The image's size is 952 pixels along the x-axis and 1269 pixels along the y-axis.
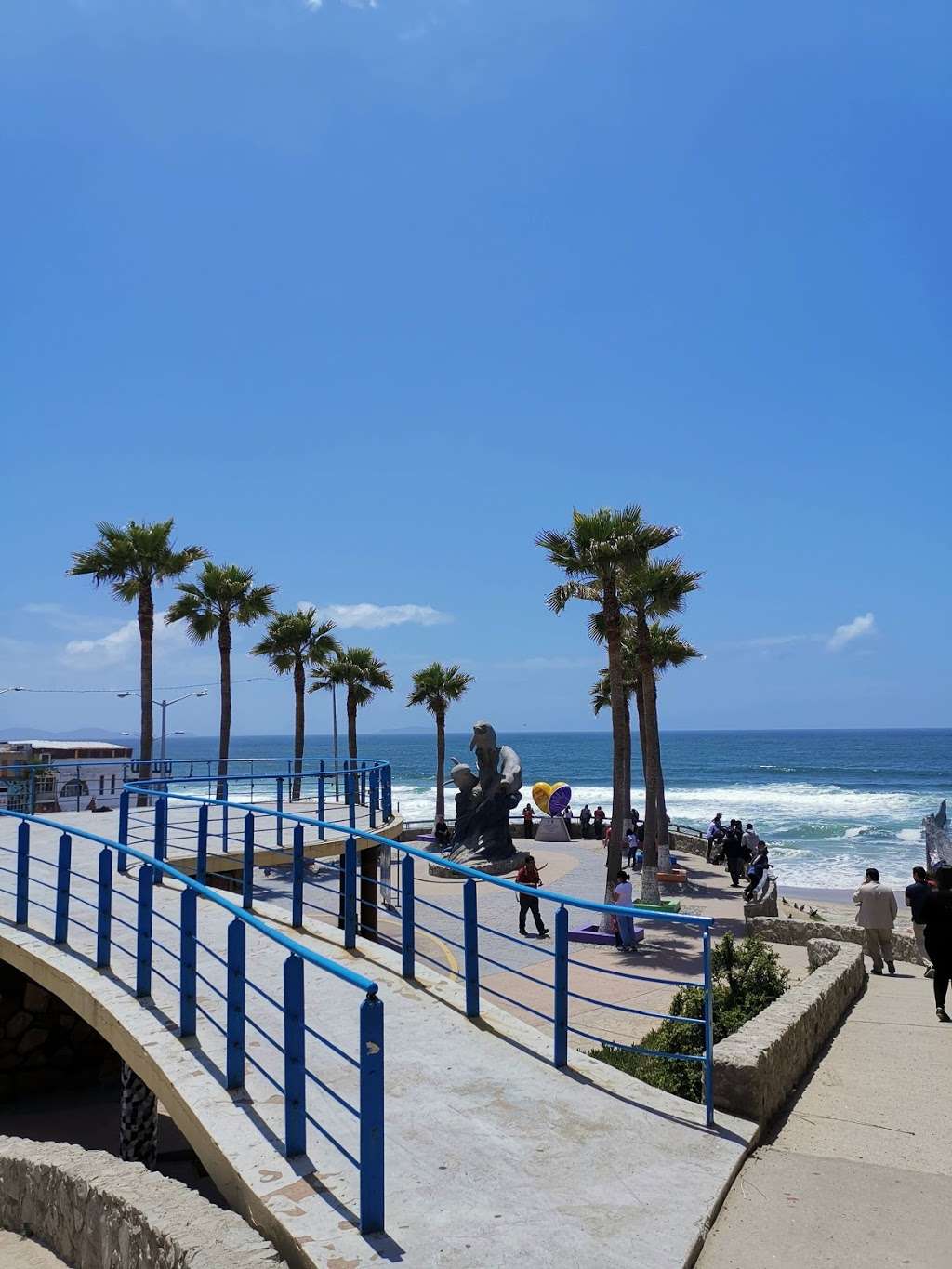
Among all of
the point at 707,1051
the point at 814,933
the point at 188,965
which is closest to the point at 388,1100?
the point at 188,965

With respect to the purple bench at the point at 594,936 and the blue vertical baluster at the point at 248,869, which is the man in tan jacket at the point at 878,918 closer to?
the purple bench at the point at 594,936

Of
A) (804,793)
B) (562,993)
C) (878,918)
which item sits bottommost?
(804,793)

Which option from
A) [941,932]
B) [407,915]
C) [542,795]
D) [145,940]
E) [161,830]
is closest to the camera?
[145,940]

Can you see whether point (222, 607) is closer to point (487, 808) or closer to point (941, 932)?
point (487, 808)

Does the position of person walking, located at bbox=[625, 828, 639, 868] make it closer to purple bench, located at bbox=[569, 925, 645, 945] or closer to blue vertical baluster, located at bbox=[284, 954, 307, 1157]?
purple bench, located at bbox=[569, 925, 645, 945]

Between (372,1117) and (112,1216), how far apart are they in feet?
5.08

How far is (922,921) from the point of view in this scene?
335 inches

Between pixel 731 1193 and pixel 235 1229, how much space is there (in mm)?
2216

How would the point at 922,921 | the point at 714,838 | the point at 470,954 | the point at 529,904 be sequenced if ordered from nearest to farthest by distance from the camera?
the point at 470,954 < the point at 922,921 < the point at 529,904 < the point at 714,838

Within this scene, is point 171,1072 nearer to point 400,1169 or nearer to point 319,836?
point 400,1169

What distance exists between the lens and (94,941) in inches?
311

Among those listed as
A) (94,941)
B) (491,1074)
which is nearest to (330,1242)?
(491,1074)

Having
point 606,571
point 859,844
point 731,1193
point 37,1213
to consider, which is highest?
point 606,571

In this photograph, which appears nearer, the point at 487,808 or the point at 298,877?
the point at 298,877
